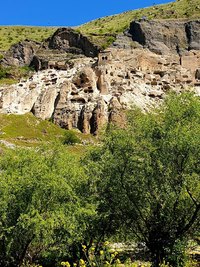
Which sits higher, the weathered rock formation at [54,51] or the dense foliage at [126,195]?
the weathered rock formation at [54,51]

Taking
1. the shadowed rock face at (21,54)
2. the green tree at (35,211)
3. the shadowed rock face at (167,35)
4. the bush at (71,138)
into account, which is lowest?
the bush at (71,138)

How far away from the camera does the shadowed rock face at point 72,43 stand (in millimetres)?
123562

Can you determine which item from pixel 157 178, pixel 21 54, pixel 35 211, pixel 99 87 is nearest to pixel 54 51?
pixel 21 54

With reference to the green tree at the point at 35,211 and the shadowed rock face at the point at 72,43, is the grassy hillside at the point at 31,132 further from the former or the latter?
the green tree at the point at 35,211

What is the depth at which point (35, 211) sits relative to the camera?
70.5ft

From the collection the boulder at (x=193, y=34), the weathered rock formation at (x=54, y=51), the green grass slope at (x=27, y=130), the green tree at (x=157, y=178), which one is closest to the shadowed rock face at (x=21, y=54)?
the weathered rock formation at (x=54, y=51)

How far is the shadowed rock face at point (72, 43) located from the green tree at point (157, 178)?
327 feet

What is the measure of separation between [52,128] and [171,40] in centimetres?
5417

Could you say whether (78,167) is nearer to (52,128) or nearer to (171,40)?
(52,128)

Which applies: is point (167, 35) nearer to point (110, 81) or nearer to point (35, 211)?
point (110, 81)

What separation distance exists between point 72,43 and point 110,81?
1406 inches

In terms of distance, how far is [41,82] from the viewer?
10812cm

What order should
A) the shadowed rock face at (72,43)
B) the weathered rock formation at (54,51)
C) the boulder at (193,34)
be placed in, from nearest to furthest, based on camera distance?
the weathered rock formation at (54,51) < the boulder at (193,34) < the shadowed rock face at (72,43)

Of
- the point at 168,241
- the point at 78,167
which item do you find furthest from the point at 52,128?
the point at 168,241
